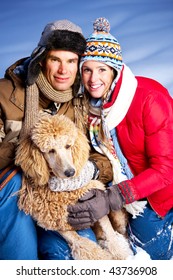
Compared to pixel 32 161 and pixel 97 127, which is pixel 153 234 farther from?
pixel 32 161

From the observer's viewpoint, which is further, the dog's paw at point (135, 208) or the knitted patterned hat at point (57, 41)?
the dog's paw at point (135, 208)

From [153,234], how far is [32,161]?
76 centimetres

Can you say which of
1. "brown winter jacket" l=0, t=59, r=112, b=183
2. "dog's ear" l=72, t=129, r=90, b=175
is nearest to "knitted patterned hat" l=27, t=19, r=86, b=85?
"brown winter jacket" l=0, t=59, r=112, b=183

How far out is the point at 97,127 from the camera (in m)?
2.09

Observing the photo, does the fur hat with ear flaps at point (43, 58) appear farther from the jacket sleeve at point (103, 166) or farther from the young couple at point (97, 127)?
the jacket sleeve at point (103, 166)

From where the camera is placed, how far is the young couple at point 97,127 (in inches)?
76.9

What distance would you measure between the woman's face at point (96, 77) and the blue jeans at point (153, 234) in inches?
25.7

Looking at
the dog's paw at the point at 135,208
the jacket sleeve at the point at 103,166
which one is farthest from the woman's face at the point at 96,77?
the dog's paw at the point at 135,208

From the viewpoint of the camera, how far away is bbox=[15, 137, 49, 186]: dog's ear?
1.81 meters

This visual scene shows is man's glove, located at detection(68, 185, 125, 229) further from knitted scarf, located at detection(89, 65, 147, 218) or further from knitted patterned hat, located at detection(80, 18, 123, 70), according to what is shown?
knitted patterned hat, located at detection(80, 18, 123, 70)

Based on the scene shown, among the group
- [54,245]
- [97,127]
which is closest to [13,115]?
[97,127]

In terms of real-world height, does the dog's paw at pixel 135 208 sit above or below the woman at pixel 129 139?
below

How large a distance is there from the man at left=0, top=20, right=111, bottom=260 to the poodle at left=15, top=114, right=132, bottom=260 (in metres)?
0.08

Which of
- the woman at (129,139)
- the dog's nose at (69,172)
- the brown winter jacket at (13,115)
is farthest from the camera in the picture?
the brown winter jacket at (13,115)
